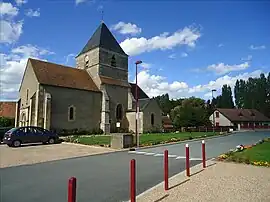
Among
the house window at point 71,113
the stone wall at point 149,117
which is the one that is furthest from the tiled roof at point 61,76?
the stone wall at point 149,117

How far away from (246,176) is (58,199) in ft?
18.7

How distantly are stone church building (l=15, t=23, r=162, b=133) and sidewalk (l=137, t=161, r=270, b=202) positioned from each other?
2659 centimetres

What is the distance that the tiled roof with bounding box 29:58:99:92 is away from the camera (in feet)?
110

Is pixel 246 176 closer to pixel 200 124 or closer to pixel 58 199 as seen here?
pixel 58 199

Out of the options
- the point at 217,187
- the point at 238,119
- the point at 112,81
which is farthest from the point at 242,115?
the point at 217,187

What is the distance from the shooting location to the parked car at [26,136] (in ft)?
64.2

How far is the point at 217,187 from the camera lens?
21.7 feet

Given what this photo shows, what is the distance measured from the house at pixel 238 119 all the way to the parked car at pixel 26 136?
180ft

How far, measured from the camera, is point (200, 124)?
5328 cm

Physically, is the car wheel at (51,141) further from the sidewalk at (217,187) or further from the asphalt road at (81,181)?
the sidewalk at (217,187)

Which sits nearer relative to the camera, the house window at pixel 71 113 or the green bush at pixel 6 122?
the house window at pixel 71 113

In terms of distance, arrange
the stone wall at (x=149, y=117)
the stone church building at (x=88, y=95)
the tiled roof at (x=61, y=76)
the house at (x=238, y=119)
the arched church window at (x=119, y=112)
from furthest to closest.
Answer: the house at (x=238, y=119)
the arched church window at (x=119, y=112)
the stone wall at (x=149, y=117)
the tiled roof at (x=61, y=76)
the stone church building at (x=88, y=95)

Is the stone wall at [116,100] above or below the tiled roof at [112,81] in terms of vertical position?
below

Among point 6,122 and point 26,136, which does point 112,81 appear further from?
point 26,136
